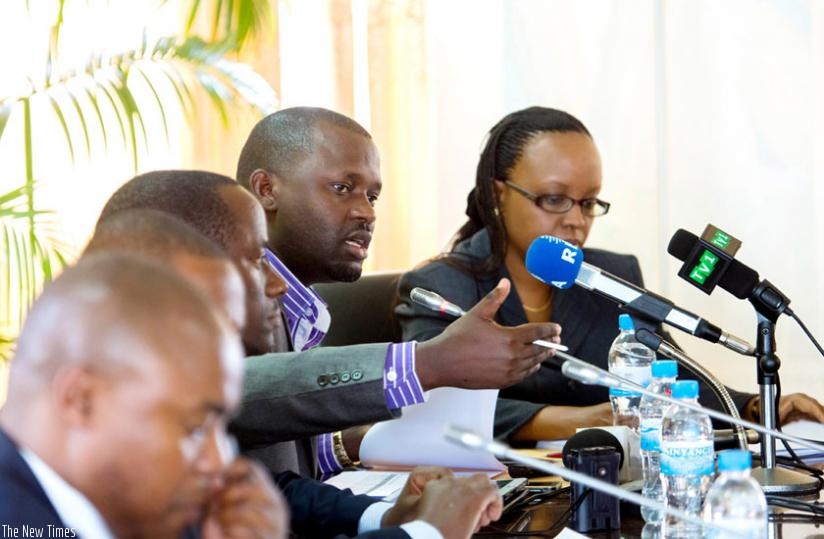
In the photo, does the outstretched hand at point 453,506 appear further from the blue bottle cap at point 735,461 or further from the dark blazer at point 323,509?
the blue bottle cap at point 735,461

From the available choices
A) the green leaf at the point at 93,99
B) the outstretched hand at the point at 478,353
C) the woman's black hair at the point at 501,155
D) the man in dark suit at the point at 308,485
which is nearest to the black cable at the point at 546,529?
the man in dark suit at the point at 308,485

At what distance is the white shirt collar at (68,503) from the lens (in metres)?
1.01

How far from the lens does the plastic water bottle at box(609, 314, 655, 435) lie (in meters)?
2.26

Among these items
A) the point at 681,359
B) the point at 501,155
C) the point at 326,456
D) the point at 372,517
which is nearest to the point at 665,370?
the point at 681,359

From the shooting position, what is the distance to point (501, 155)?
3.08m

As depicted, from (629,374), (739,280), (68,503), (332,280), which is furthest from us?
(332,280)

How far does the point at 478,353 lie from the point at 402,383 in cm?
13

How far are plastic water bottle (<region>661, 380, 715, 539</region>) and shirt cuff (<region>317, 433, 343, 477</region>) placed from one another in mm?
708

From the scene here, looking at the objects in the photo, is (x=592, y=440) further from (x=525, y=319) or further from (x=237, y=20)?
(x=237, y=20)

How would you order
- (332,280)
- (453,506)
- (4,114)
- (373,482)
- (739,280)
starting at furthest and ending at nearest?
(4,114) < (332,280) < (373,482) < (739,280) < (453,506)

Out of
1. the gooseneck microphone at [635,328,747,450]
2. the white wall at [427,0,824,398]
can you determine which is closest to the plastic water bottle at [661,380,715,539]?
the gooseneck microphone at [635,328,747,450]

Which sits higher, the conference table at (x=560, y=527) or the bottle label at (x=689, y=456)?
the bottle label at (x=689, y=456)

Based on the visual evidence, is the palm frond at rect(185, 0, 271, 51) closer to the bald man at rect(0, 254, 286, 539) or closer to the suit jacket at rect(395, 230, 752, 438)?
the suit jacket at rect(395, 230, 752, 438)

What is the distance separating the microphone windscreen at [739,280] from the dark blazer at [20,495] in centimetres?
125
